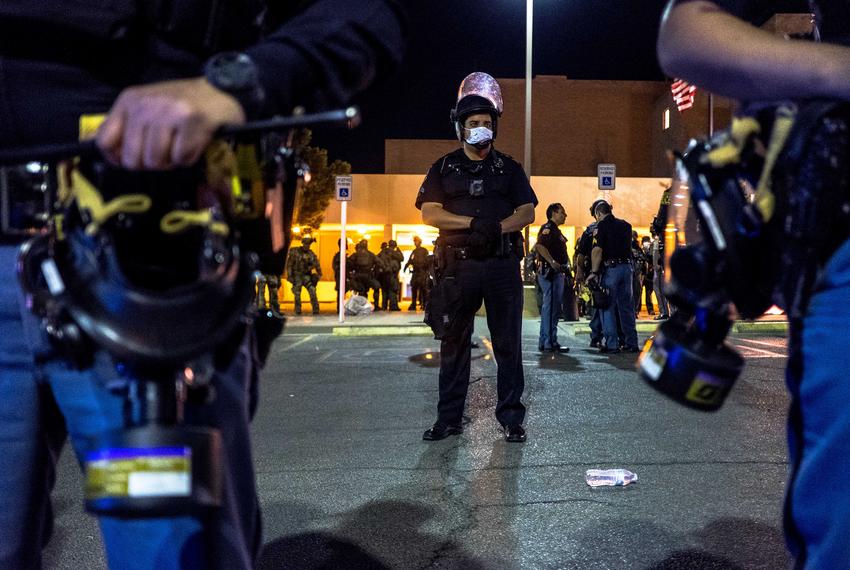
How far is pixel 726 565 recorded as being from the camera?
262 cm

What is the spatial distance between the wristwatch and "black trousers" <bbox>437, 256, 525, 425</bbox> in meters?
3.57

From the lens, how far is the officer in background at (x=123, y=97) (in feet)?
3.72

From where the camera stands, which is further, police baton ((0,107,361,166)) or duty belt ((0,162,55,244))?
duty belt ((0,162,55,244))

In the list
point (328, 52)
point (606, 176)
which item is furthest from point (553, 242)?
point (328, 52)

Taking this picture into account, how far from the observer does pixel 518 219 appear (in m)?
4.77

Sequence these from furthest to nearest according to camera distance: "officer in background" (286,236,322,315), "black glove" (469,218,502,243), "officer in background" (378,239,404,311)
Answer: "officer in background" (378,239,404,311) < "officer in background" (286,236,322,315) < "black glove" (469,218,502,243)

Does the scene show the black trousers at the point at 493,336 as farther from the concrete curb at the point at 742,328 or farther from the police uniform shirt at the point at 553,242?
the concrete curb at the point at 742,328

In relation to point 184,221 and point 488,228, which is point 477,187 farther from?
point 184,221

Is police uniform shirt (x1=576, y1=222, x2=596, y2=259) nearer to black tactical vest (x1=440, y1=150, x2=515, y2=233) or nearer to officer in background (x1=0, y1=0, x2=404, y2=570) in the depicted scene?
black tactical vest (x1=440, y1=150, x2=515, y2=233)

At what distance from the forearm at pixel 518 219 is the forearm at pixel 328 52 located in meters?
3.32

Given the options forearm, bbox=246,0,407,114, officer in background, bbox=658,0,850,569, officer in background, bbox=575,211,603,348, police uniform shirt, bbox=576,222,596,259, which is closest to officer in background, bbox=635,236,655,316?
officer in background, bbox=575,211,603,348

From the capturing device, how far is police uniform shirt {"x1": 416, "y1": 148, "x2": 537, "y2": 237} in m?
4.83

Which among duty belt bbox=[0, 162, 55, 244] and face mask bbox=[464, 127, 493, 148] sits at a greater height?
face mask bbox=[464, 127, 493, 148]

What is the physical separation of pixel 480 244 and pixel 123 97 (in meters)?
3.64
